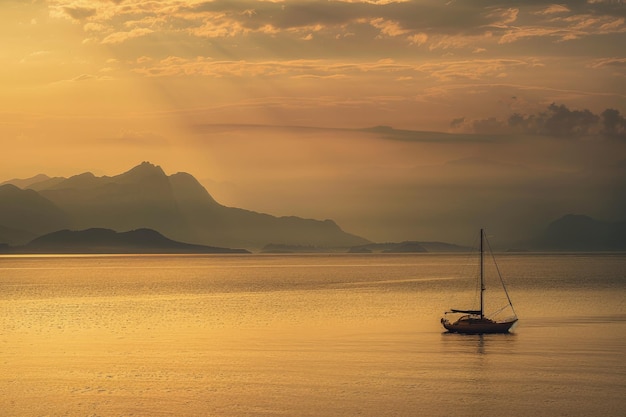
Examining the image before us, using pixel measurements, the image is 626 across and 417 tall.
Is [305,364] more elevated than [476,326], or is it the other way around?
[476,326]

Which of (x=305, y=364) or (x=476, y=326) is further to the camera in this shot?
(x=476, y=326)

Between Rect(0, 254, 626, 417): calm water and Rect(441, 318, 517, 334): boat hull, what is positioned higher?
Rect(441, 318, 517, 334): boat hull

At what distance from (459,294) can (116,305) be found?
76621 millimetres

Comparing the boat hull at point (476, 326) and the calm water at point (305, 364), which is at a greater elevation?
the boat hull at point (476, 326)

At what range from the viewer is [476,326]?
3888 inches

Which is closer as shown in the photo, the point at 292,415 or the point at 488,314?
the point at 292,415

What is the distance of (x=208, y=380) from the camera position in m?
65.4

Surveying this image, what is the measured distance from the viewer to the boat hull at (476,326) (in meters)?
97.7

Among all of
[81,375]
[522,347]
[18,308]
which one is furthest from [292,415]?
[18,308]

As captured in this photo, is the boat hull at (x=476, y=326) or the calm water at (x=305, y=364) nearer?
the calm water at (x=305, y=364)

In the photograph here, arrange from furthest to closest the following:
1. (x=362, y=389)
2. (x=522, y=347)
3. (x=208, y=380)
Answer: (x=522, y=347)
(x=208, y=380)
(x=362, y=389)

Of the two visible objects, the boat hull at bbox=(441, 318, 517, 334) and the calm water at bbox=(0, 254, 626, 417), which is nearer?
the calm water at bbox=(0, 254, 626, 417)

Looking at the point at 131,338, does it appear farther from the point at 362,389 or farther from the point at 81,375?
the point at 362,389

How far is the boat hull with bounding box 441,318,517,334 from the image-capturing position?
97.7 m
